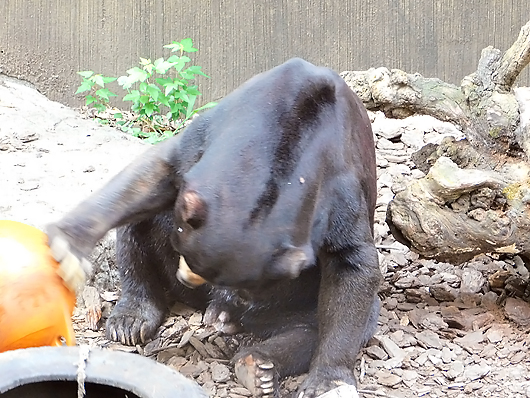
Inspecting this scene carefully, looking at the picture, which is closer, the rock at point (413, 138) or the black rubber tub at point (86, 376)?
the black rubber tub at point (86, 376)

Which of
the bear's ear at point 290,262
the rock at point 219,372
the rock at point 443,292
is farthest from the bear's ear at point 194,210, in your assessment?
the rock at point 443,292

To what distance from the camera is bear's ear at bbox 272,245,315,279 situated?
8.54 feet

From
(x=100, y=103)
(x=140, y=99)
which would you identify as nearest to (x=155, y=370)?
(x=140, y=99)

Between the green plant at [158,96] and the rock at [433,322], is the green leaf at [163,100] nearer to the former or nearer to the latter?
the green plant at [158,96]

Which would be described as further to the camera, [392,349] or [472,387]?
[392,349]

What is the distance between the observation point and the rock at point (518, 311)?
3.92 m

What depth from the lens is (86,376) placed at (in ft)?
6.96

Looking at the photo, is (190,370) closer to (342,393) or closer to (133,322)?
(133,322)

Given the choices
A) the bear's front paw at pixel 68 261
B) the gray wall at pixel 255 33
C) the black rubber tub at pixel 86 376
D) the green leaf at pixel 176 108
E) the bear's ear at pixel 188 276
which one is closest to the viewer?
the black rubber tub at pixel 86 376

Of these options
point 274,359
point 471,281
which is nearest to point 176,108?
point 471,281

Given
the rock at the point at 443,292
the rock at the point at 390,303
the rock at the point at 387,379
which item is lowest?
the rock at the point at 390,303

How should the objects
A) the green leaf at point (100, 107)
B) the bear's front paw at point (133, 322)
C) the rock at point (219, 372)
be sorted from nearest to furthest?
the rock at point (219, 372) < the bear's front paw at point (133, 322) < the green leaf at point (100, 107)

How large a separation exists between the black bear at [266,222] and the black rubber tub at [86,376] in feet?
1.63

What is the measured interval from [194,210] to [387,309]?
2.00m
